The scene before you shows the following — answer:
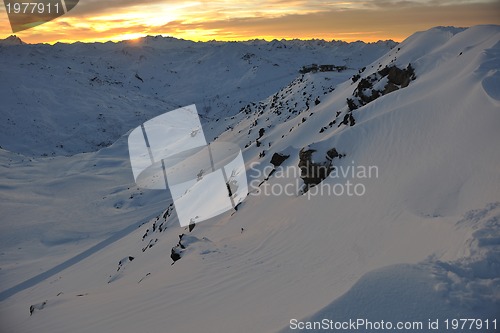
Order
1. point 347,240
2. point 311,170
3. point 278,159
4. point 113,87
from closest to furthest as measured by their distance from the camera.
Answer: point 347,240 < point 311,170 < point 278,159 < point 113,87

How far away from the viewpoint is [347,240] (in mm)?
7984

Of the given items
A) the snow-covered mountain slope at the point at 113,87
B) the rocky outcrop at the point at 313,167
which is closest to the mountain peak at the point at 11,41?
the snow-covered mountain slope at the point at 113,87

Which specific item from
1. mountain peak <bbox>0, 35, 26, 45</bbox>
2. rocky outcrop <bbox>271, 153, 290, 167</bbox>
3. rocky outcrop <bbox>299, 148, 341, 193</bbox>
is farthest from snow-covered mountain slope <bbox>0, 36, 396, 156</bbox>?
rocky outcrop <bbox>299, 148, 341, 193</bbox>

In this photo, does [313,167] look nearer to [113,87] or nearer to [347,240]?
[347,240]

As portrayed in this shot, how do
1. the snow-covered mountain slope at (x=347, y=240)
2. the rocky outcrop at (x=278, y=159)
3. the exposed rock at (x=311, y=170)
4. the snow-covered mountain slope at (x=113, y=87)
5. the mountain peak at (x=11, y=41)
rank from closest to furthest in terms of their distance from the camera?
the snow-covered mountain slope at (x=347, y=240), the exposed rock at (x=311, y=170), the rocky outcrop at (x=278, y=159), the snow-covered mountain slope at (x=113, y=87), the mountain peak at (x=11, y=41)

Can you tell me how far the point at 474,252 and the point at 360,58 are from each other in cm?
17620

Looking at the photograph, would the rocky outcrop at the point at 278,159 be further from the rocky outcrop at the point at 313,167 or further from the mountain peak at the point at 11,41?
the mountain peak at the point at 11,41

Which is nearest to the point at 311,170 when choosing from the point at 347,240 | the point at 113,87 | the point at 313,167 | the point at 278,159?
the point at 313,167

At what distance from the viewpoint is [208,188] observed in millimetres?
19203

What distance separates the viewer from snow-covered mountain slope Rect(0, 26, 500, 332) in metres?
5.07

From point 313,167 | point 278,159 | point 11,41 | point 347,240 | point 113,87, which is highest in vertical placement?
point 11,41

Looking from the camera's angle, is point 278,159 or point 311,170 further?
point 278,159

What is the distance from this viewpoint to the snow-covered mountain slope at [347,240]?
16.6ft

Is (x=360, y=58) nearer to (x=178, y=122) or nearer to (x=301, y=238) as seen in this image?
(x=178, y=122)
